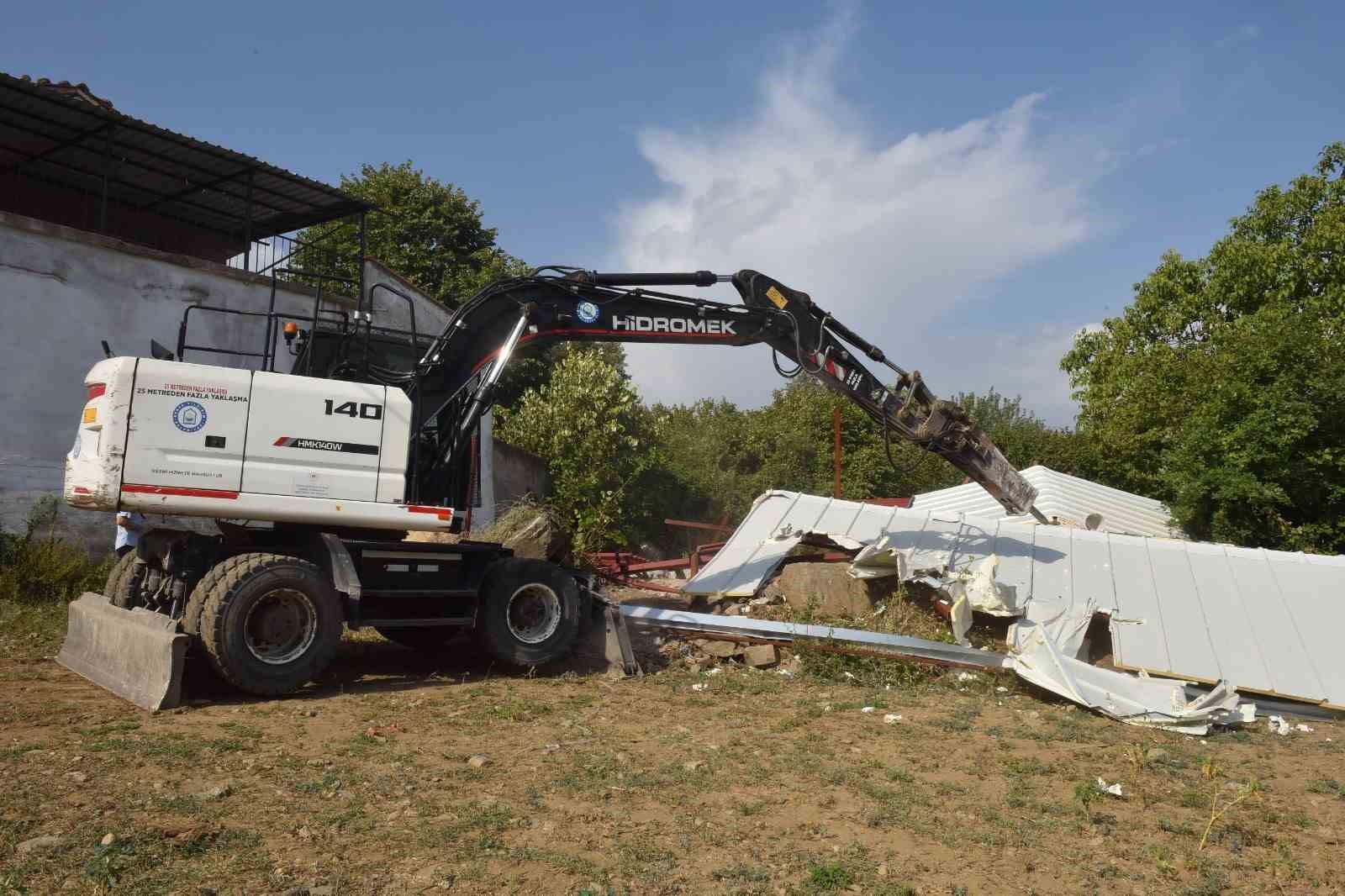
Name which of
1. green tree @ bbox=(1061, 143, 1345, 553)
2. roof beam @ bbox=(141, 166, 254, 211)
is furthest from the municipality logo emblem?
green tree @ bbox=(1061, 143, 1345, 553)

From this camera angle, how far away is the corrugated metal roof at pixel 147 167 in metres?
13.5

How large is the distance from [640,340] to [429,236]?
21050 mm

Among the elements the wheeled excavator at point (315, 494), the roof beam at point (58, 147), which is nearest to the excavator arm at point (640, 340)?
the wheeled excavator at point (315, 494)

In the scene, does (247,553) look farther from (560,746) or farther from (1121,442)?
(1121,442)

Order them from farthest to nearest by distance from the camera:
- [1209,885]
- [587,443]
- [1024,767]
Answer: [587,443] < [1024,767] < [1209,885]

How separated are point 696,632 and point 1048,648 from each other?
12.3 feet

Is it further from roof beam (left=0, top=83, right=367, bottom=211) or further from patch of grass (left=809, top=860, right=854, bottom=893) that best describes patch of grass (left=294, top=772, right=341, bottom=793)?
roof beam (left=0, top=83, right=367, bottom=211)

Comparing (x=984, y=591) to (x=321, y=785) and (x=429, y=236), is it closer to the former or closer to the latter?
(x=321, y=785)

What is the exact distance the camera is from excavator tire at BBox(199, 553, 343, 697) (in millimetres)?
8094

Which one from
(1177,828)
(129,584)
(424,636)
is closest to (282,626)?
(129,584)

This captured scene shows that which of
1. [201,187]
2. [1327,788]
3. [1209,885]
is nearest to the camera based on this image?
[1209,885]

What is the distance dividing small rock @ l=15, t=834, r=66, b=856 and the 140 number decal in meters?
4.51

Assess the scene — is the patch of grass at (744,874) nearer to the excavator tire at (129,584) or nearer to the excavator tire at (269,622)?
the excavator tire at (269,622)

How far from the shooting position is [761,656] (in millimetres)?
10977
